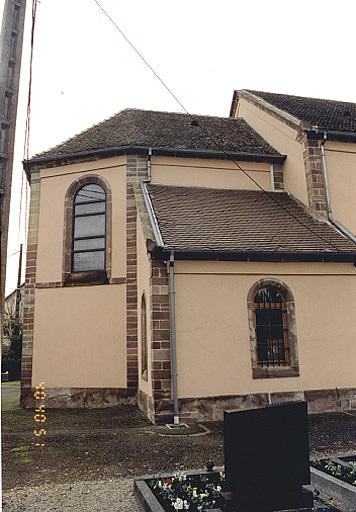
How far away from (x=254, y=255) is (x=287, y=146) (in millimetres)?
5565

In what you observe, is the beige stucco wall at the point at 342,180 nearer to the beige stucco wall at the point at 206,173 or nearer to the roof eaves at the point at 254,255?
the beige stucco wall at the point at 206,173

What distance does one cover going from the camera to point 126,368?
11203 millimetres

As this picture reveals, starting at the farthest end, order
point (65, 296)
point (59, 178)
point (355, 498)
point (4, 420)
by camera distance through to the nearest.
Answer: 1. point (59, 178)
2. point (65, 296)
3. point (4, 420)
4. point (355, 498)

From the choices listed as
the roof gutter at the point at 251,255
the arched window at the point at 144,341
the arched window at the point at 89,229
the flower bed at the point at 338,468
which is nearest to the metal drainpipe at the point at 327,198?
the roof gutter at the point at 251,255

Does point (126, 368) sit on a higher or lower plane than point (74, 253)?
lower

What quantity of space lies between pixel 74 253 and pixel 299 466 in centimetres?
955

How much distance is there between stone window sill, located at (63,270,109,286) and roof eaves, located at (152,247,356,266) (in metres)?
3.14

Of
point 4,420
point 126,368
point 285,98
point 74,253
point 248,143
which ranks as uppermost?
point 285,98

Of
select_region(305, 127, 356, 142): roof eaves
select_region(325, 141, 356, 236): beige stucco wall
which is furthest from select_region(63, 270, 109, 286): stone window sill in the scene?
select_region(305, 127, 356, 142): roof eaves

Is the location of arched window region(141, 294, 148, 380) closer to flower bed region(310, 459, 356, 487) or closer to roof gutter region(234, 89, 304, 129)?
flower bed region(310, 459, 356, 487)

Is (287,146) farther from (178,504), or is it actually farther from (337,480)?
(178,504)

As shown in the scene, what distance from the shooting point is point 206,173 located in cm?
1318

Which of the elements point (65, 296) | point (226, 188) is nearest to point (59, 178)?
point (65, 296)

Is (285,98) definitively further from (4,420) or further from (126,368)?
(4,420)
